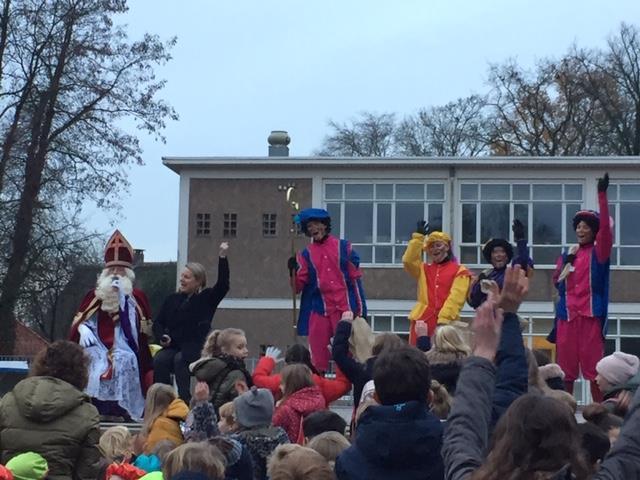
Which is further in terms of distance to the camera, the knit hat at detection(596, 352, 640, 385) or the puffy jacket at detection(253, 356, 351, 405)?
the puffy jacket at detection(253, 356, 351, 405)

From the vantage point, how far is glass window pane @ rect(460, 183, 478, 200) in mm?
35500

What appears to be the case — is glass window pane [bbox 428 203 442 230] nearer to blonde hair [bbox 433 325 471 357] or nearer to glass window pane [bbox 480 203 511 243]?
glass window pane [bbox 480 203 511 243]

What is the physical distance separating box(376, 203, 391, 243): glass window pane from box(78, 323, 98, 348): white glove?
79.7 feet

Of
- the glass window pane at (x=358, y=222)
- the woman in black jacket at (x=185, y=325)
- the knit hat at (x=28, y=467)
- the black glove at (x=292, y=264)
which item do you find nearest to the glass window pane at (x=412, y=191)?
the glass window pane at (x=358, y=222)

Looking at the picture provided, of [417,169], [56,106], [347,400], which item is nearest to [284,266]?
[417,169]

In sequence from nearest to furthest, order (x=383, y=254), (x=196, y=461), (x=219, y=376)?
(x=196, y=461) < (x=219, y=376) < (x=383, y=254)

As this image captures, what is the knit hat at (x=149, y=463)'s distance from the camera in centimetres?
657

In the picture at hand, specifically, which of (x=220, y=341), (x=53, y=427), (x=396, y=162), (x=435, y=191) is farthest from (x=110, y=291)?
(x=435, y=191)

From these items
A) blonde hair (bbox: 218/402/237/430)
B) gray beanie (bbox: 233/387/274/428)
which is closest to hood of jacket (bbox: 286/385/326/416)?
blonde hair (bbox: 218/402/237/430)

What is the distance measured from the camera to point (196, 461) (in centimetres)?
535

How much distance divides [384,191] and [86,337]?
24.5 metres

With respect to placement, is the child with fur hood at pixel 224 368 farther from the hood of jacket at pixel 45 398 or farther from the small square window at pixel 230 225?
the small square window at pixel 230 225

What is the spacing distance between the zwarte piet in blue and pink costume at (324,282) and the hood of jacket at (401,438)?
24.5ft

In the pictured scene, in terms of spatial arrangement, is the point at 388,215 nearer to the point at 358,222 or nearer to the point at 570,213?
the point at 358,222
